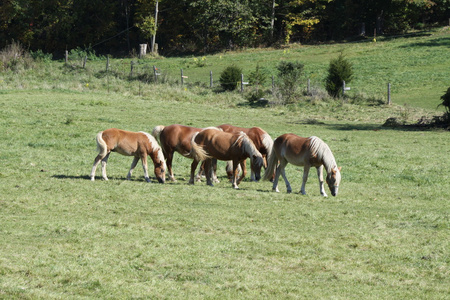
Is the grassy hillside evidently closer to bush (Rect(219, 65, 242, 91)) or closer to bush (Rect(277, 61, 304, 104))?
bush (Rect(219, 65, 242, 91))

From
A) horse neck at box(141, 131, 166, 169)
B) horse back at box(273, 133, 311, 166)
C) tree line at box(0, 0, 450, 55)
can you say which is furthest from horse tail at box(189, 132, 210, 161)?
tree line at box(0, 0, 450, 55)

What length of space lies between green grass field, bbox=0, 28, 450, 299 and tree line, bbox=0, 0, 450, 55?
151ft

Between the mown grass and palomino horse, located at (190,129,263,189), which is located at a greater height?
palomino horse, located at (190,129,263,189)

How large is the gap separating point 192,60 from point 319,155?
4900 cm

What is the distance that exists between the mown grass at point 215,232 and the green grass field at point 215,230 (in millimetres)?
26

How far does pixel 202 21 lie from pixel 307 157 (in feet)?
182

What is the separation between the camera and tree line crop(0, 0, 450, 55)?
219 feet

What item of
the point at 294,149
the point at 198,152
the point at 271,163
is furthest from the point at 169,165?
the point at 294,149

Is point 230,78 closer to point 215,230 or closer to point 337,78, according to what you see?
point 337,78

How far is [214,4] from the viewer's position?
66.4 m

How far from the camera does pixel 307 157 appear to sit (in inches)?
555

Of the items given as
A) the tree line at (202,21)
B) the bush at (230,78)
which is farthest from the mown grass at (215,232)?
the tree line at (202,21)

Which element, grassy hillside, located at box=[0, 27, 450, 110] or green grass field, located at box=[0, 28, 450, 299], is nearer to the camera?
green grass field, located at box=[0, 28, 450, 299]

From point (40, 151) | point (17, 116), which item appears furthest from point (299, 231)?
point (17, 116)
